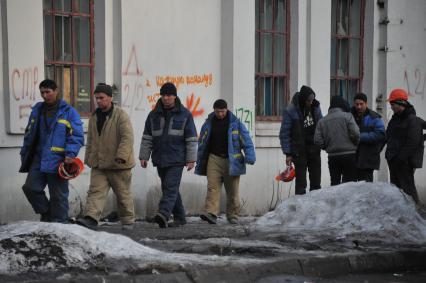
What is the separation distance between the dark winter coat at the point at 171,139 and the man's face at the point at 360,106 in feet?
9.11

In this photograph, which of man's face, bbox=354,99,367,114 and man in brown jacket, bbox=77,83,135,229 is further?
man's face, bbox=354,99,367,114

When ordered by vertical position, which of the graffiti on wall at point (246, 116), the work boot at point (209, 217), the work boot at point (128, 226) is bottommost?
the work boot at point (209, 217)

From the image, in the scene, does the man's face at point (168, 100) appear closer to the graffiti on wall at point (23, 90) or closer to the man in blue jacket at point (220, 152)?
the man in blue jacket at point (220, 152)

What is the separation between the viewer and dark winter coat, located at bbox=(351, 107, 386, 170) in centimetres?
1341

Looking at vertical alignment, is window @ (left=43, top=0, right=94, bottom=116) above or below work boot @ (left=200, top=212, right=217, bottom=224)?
above

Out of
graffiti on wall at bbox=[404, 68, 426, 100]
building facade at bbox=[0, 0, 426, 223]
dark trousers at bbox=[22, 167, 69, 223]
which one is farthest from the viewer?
graffiti on wall at bbox=[404, 68, 426, 100]

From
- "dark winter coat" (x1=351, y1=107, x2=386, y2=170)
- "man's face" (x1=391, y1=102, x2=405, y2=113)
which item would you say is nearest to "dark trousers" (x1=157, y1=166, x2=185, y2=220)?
"dark winter coat" (x1=351, y1=107, x2=386, y2=170)

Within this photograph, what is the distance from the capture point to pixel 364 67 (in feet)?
56.7

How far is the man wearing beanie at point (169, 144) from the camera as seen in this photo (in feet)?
38.4

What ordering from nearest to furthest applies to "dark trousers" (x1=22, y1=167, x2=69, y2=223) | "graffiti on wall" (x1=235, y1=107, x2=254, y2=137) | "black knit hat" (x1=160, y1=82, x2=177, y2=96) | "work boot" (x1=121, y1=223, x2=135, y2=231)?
"dark trousers" (x1=22, y1=167, x2=69, y2=223) < "work boot" (x1=121, y1=223, x2=135, y2=231) < "black knit hat" (x1=160, y1=82, x2=177, y2=96) < "graffiti on wall" (x1=235, y1=107, x2=254, y2=137)

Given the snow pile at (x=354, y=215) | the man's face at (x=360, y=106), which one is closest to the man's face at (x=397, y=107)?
the man's face at (x=360, y=106)

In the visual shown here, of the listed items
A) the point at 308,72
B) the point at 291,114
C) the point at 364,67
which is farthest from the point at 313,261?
the point at 364,67

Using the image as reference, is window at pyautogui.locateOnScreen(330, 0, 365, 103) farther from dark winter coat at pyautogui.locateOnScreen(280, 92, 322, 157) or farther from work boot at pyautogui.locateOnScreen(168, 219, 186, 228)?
work boot at pyautogui.locateOnScreen(168, 219, 186, 228)

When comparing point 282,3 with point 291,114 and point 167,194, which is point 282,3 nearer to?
point 291,114
